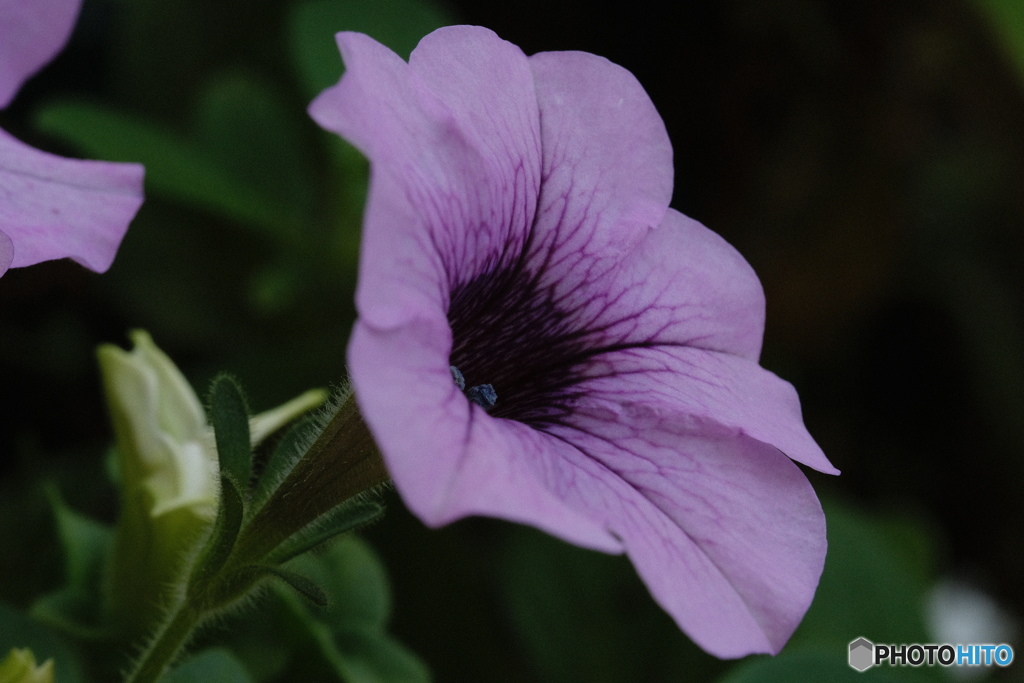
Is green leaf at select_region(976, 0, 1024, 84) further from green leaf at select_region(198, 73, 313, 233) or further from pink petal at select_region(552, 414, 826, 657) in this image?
green leaf at select_region(198, 73, 313, 233)

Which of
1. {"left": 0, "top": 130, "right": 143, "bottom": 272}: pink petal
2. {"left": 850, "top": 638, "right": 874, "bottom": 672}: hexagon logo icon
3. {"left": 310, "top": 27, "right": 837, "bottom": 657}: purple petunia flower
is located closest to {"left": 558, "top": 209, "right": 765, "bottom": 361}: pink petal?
{"left": 310, "top": 27, "right": 837, "bottom": 657}: purple petunia flower

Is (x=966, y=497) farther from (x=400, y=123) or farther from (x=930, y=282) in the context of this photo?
(x=400, y=123)

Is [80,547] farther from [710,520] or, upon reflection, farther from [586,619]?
[586,619]

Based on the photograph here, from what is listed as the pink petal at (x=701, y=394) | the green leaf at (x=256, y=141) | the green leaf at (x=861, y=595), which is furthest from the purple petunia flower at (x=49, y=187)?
the green leaf at (x=861, y=595)

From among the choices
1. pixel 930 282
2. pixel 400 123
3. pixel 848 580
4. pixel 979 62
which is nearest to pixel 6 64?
pixel 400 123

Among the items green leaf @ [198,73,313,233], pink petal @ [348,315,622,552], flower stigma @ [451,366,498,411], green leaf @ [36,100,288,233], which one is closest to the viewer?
pink petal @ [348,315,622,552]

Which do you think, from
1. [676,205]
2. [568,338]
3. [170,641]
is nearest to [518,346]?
[568,338]
